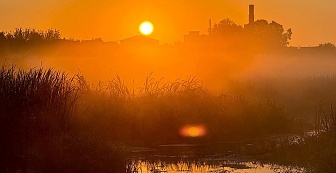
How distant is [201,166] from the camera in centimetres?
2100

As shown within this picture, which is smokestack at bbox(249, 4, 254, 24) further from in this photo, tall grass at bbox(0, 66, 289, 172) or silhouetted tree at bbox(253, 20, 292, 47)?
tall grass at bbox(0, 66, 289, 172)

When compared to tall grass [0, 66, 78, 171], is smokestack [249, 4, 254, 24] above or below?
above

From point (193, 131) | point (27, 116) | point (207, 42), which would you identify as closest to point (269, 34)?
point (207, 42)

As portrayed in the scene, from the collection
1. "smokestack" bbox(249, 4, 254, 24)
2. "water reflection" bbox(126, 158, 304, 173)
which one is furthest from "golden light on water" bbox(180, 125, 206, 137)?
"smokestack" bbox(249, 4, 254, 24)

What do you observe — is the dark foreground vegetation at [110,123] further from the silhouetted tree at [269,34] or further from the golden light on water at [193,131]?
the silhouetted tree at [269,34]

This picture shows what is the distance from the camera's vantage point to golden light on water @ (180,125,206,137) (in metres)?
27.1

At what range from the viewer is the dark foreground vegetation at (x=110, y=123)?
695 inches

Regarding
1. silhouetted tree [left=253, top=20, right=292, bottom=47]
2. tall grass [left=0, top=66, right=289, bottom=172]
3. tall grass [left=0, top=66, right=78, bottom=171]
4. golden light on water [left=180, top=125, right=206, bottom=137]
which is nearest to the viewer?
tall grass [left=0, top=66, right=78, bottom=171]

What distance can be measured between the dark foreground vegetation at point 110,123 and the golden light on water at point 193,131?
0.17m

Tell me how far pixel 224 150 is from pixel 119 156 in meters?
6.05

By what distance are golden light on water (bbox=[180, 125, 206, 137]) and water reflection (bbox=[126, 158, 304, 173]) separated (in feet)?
14.9

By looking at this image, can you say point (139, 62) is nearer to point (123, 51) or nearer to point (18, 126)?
point (123, 51)

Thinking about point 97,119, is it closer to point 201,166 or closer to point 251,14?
point 201,166

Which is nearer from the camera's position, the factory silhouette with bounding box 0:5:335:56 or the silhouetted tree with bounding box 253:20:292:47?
the factory silhouette with bounding box 0:5:335:56
